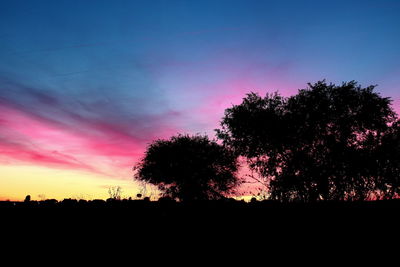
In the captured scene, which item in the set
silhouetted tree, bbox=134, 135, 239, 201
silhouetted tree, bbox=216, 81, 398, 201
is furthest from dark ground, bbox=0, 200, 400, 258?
silhouetted tree, bbox=134, 135, 239, 201

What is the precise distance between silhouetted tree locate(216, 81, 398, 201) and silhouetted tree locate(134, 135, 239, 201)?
53.3ft

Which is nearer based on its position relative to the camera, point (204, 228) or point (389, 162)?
point (204, 228)

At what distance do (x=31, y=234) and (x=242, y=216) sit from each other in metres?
3.38

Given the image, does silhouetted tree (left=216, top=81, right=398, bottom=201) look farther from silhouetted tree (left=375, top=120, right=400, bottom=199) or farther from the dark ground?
the dark ground

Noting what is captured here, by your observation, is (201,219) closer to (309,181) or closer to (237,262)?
(237,262)

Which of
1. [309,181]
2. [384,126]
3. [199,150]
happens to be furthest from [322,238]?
[199,150]

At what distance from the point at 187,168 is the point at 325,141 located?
76.1 feet

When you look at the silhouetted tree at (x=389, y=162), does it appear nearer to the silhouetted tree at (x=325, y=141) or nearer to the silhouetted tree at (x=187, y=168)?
the silhouetted tree at (x=325, y=141)

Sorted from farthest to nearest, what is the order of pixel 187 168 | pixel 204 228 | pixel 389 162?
pixel 187 168
pixel 389 162
pixel 204 228

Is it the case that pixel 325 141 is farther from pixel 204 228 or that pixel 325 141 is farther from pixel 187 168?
pixel 204 228

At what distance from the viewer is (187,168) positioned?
157 ft

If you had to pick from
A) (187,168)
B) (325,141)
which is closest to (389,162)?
(325,141)

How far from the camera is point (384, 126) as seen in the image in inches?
1165

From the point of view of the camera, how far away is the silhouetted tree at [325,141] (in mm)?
29328
